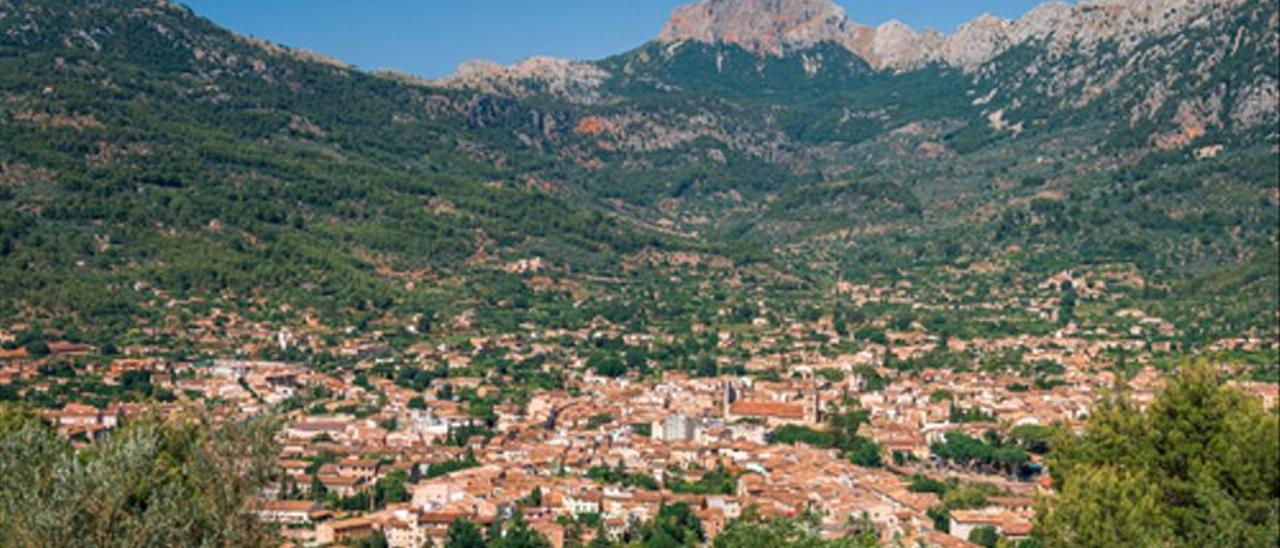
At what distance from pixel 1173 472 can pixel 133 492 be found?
19.2 meters

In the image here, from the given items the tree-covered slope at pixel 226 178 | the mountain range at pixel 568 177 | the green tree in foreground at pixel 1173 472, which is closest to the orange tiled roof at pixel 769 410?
the mountain range at pixel 568 177

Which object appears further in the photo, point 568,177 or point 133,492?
point 568,177

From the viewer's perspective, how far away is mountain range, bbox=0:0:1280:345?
88.4 meters

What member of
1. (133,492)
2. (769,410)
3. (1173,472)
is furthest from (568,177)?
(133,492)

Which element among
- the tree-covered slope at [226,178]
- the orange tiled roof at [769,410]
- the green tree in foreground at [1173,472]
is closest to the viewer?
the green tree in foreground at [1173,472]

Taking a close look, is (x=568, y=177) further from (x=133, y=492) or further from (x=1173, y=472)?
(x=133, y=492)

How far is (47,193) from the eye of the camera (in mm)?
88125

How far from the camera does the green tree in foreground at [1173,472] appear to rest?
24.9 m

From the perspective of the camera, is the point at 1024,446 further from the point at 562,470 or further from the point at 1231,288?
the point at 1231,288

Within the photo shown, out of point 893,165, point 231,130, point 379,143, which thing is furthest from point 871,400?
point 893,165

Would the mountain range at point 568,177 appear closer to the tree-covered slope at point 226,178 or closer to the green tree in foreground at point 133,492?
the tree-covered slope at point 226,178

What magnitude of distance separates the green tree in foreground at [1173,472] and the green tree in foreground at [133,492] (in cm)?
1351

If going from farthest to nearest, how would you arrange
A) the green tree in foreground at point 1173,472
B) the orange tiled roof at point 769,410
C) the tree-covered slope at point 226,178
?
1. the tree-covered slope at point 226,178
2. the orange tiled roof at point 769,410
3. the green tree in foreground at point 1173,472

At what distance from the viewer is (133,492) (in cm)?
2030
